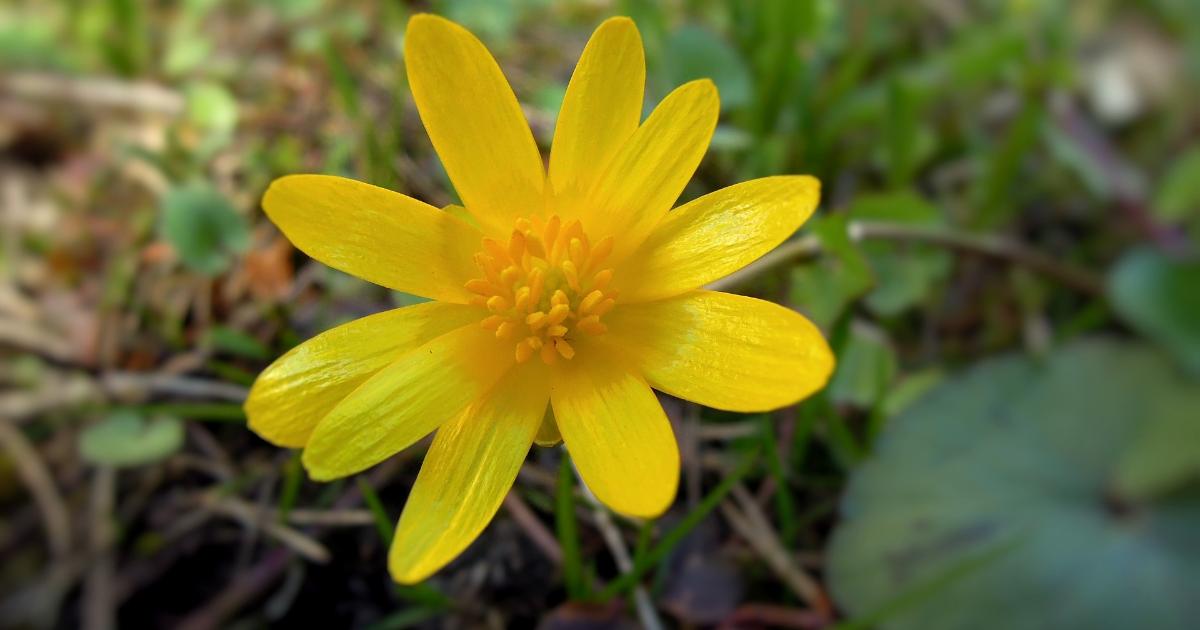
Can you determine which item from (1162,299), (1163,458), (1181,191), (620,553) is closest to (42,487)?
(620,553)

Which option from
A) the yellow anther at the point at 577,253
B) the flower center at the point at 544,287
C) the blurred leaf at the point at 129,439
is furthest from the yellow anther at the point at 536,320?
the blurred leaf at the point at 129,439

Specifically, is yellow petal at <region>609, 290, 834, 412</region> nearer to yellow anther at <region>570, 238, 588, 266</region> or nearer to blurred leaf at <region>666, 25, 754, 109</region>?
yellow anther at <region>570, 238, 588, 266</region>

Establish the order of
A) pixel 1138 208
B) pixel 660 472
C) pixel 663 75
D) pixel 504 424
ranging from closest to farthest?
pixel 660 472
pixel 504 424
pixel 663 75
pixel 1138 208

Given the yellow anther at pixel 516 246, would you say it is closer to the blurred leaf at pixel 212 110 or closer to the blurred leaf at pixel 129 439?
the blurred leaf at pixel 129 439

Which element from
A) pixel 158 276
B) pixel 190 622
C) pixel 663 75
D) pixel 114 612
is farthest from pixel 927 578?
pixel 158 276

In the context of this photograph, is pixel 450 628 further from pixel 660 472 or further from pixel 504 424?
pixel 660 472
